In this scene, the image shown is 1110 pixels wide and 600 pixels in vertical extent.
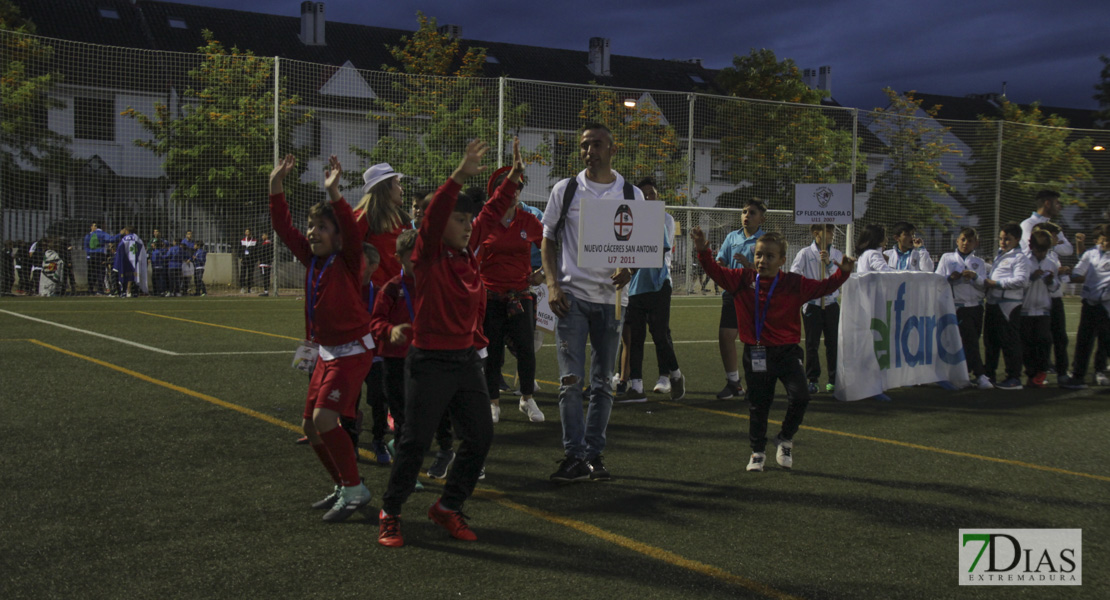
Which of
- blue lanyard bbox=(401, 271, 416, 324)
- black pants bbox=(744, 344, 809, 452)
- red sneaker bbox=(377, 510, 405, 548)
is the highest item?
blue lanyard bbox=(401, 271, 416, 324)

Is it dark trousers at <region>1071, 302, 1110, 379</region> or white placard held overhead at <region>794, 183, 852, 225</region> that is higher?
white placard held overhead at <region>794, 183, 852, 225</region>

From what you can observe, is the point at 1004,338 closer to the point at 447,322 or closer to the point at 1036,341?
the point at 1036,341

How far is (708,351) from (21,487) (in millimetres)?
9586

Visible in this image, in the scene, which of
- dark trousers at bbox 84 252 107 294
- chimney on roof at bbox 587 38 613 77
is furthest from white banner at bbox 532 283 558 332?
chimney on roof at bbox 587 38 613 77

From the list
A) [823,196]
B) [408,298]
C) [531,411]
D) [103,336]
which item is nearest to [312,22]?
[103,336]

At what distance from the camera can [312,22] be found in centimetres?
4819

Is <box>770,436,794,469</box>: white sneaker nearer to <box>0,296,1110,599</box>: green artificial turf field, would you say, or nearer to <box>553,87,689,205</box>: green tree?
<box>0,296,1110,599</box>: green artificial turf field

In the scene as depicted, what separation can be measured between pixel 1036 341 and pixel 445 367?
28.5 ft

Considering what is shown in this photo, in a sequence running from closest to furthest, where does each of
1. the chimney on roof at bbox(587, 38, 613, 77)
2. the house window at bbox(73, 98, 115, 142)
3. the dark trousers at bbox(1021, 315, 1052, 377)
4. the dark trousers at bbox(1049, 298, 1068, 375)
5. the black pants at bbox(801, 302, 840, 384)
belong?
1. the black pants at bbox(801, 302, 840, 384)
2. the dark trousers at bbox(1021, 315, 1052, 377)
3. the dark trousers at bbox(1049, 298, 1068, 375)
4. the house window at bbox(73, 98, 115, 142)
5. the chimney on roof at bbox(587, 38, 613, 77)

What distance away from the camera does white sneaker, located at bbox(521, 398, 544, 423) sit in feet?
25.2

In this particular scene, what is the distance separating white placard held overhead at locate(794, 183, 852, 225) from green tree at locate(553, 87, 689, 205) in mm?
13154

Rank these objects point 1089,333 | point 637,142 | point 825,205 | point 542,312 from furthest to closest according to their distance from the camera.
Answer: point 637,142, point 825,205, point 1089,333, point 542,312

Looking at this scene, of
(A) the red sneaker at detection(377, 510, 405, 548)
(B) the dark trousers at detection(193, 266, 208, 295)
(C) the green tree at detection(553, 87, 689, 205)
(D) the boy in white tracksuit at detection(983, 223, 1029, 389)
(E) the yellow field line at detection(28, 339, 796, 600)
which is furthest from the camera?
(B) the dark trousers at detection(193, 266, 208, 295)

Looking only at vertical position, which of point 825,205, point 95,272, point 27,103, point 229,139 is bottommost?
point 95,272
